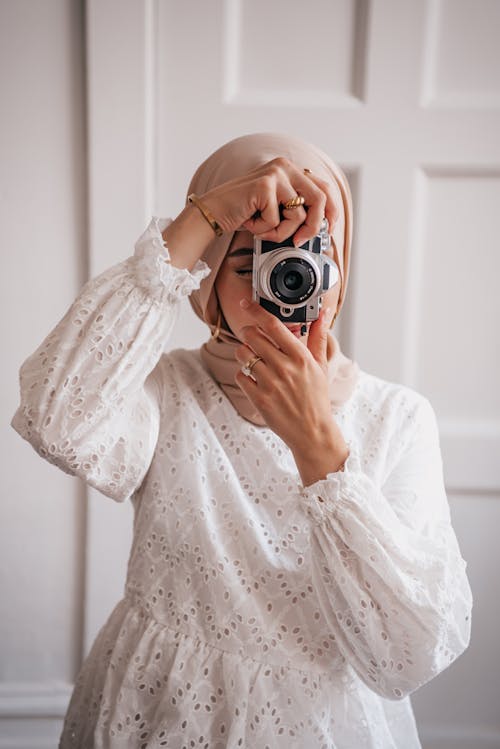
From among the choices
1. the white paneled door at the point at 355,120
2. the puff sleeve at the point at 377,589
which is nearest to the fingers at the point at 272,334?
the puff sleeve at the point at 377,589

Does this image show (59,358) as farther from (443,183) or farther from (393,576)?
(443,183)

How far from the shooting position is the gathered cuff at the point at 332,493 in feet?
1.77

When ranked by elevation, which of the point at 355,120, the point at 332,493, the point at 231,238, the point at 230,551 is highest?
the point at 355,120

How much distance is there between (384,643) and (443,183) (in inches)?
30.7

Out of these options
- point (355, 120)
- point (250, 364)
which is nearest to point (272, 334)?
point (250, 364)

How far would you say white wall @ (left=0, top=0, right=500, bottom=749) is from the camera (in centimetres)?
100

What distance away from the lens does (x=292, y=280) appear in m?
0.58

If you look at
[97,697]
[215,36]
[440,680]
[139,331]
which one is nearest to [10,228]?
[215,36]

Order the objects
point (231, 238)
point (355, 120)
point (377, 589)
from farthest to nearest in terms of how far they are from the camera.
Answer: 1. point (355, 120)
2. point (231, 238)
3. point (377, 589)

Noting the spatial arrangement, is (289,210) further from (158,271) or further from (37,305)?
(37,305)

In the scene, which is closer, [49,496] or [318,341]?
[318,341]

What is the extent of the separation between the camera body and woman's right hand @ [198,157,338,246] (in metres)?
0.01

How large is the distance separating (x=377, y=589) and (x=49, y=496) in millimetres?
735

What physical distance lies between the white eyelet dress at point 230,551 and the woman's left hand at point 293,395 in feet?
0.08
